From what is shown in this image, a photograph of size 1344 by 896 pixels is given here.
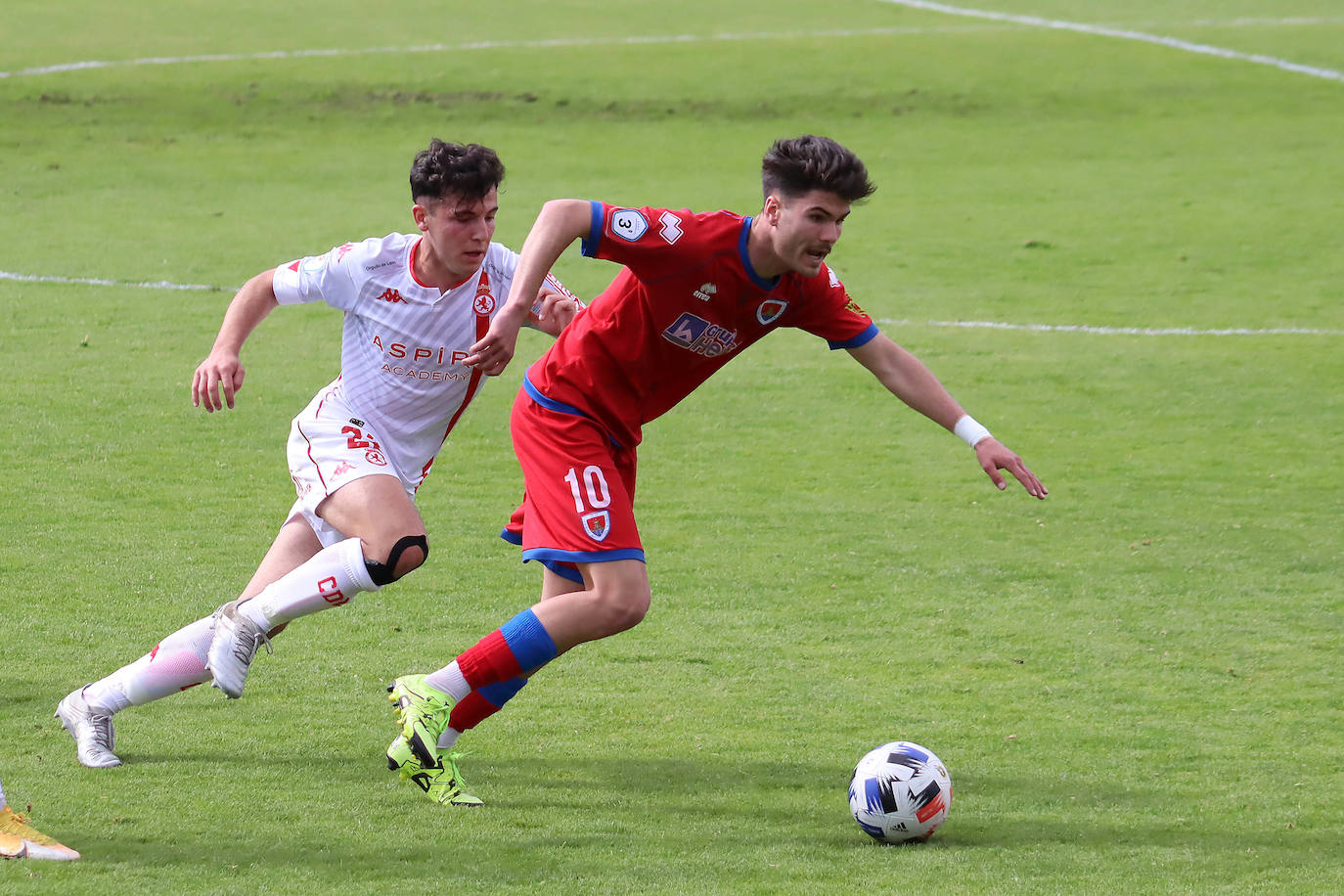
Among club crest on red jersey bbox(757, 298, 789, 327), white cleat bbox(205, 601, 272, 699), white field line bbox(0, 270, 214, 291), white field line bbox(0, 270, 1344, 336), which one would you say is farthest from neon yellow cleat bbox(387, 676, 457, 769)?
white field line bbox(0, 270, 214, 291)

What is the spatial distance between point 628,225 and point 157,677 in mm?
2185

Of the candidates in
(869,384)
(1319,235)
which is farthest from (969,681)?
(1319,235)

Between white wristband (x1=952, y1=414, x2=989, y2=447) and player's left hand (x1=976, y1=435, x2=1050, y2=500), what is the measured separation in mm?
18

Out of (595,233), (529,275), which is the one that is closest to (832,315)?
(595,233)

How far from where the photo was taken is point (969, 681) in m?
6.25

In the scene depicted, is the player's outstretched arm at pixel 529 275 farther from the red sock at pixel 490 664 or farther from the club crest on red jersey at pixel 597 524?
the red sock at pixel 490 664

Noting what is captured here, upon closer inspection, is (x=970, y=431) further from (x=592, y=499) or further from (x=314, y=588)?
(x=314, y=588)

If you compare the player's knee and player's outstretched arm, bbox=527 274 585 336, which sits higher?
player's outstretched arm, bbox=527 274 585 336

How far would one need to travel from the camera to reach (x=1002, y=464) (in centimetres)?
521

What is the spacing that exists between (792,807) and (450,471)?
463cm

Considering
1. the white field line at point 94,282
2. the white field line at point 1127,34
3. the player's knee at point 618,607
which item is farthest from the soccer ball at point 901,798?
the white field line at point 1127,34

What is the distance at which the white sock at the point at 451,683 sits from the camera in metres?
5.02

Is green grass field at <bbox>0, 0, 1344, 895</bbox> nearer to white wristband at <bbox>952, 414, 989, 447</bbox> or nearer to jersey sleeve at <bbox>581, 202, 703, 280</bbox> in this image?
white wristband at <bbox>952, 414, 989, 447</bbox>

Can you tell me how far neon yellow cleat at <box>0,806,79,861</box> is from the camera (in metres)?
4.32
